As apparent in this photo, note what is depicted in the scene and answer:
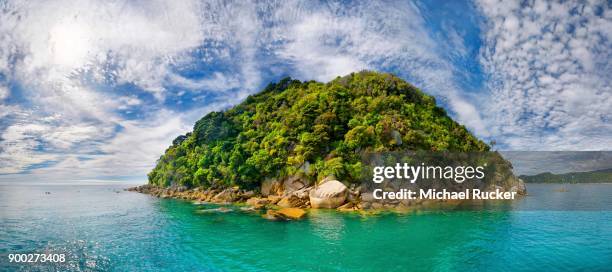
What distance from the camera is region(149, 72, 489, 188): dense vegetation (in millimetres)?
35812

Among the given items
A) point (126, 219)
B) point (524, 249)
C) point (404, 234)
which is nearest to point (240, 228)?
point (404, 234)

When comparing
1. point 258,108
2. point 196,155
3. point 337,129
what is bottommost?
point 196,155

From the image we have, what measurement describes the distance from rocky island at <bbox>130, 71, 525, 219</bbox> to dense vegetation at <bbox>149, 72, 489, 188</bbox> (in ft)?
0.45

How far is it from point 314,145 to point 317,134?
1627 millimetres

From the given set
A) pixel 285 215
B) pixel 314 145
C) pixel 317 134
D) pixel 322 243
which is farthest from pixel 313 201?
pixel 322 243

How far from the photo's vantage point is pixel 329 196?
2900 centimetres

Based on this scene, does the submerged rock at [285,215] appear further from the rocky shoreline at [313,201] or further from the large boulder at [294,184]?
the large boulder at [294,184]

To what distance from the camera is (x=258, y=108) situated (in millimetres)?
51188

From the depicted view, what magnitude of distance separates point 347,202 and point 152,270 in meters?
20.5

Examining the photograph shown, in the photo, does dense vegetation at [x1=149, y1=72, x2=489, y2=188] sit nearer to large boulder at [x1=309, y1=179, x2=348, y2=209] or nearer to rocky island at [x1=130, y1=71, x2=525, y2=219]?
rocky island at [x1=130, y1=71, x2=525, y2=219]

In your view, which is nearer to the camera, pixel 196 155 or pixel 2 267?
pixel 2 267

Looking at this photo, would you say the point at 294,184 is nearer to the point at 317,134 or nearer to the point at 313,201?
the point at 313,201

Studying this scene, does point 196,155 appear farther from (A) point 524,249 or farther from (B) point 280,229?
(A) point 524,249

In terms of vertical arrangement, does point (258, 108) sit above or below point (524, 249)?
above
